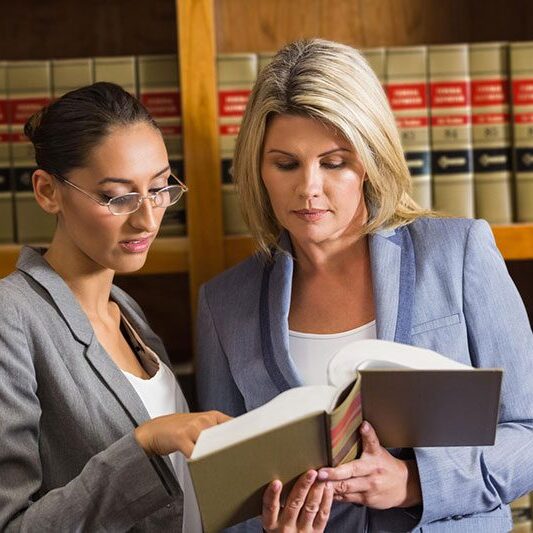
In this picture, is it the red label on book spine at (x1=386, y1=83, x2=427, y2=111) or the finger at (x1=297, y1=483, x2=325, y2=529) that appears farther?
the red label on book spine at (x1=386, y1=83, x2=427, y2=111)

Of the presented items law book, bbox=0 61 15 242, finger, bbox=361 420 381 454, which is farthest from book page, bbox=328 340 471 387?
law book, bbox=0 61 15 242

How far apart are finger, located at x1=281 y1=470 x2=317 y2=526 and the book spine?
39.2 inches

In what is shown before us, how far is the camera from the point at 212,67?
5.91ft

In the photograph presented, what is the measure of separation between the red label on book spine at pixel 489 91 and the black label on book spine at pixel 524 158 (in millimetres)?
105

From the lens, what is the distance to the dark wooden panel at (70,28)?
2105 millimetres

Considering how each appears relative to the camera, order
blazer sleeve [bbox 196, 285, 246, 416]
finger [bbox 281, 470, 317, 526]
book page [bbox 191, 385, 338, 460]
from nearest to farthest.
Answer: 1. book page [bbox 191, 385, 338, 460]
2. finger [bbox 281, 470, 317, 526]
3. blazer sleeve [bbox 196, 285, 246, 416]

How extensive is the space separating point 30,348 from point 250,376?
0.39 metres

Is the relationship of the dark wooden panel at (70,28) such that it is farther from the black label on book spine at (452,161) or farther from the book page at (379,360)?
the book page at (379,360)

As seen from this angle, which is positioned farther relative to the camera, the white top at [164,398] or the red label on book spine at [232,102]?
the red label on book spine at [232,102]

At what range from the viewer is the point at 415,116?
1.85 meters

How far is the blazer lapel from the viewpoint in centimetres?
148

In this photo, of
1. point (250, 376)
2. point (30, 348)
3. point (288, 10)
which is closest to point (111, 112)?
point (30, 348)

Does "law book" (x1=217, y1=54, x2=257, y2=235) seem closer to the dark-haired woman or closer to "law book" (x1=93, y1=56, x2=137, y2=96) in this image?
"law book" (x1=93, y1=56, x2=137, y2=96)

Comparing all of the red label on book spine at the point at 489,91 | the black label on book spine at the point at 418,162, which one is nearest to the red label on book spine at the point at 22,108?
the black label on book spine at the point at 418,162
